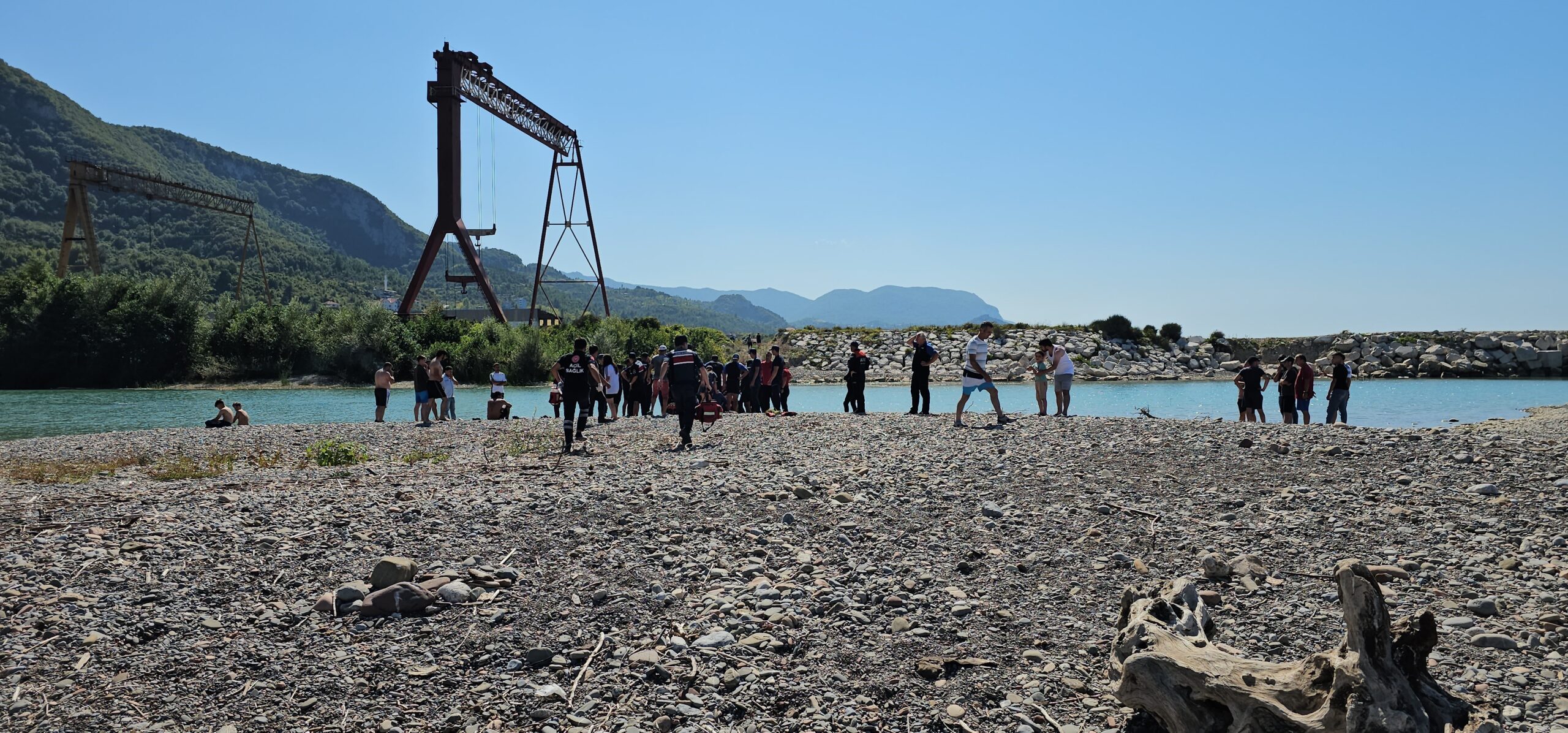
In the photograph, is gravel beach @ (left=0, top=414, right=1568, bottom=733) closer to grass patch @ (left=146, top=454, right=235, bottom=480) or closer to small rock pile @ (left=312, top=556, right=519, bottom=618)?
small rock pile @ (left=312, top=556, right=519, bottom=618)

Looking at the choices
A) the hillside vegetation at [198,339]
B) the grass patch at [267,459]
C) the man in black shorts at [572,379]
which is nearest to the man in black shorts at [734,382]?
the man in black shorts at [572,379]

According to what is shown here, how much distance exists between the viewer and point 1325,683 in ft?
13.1

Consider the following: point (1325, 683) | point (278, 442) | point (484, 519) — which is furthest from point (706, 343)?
point (1325, 683)

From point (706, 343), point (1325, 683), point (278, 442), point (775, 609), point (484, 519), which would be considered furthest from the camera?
point (706, 343)

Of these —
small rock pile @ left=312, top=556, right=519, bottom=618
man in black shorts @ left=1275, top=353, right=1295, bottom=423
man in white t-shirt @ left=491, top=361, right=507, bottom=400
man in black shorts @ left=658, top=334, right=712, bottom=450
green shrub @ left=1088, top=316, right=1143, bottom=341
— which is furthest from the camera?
green shrub @ left=1088, top=316, right=1143, bottom=341

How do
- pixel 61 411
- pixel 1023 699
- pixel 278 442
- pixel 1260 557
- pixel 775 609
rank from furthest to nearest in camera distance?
pixel 61 411 → pixel 278 442 → pixel 1260 557 → pixel 775 609 → pixel 1023 699

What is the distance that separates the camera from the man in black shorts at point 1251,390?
55.3ft

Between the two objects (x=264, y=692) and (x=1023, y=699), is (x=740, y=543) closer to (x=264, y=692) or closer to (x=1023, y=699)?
(x=1023, y=699)

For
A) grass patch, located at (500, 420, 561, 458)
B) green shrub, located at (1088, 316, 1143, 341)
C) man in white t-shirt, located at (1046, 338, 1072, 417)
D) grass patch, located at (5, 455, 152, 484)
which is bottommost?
grass patch, located at (5, 455, 152, 484)

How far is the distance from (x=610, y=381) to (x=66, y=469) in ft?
31.9

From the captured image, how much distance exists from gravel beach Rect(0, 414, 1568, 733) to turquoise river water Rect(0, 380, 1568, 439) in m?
10.7

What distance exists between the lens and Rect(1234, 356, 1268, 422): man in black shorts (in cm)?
1684

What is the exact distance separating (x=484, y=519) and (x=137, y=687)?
10.9 ft

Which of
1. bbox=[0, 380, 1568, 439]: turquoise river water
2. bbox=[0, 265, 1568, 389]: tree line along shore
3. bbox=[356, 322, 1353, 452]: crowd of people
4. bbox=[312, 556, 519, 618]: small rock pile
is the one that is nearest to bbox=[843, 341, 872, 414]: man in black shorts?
bbox=[356, 322, 1353, 452]: crowd of people
